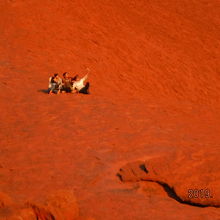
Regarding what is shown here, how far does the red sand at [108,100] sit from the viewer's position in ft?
18.4

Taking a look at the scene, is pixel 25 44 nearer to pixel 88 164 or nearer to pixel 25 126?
pixel 25 126

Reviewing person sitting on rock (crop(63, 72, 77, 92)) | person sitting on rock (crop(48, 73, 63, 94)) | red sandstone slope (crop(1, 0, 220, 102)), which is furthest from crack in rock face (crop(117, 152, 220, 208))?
red sandstone slope (crop(1, 0, 220, 102))

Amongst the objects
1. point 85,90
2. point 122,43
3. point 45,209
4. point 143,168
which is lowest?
point 45,209

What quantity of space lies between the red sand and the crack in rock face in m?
0.05

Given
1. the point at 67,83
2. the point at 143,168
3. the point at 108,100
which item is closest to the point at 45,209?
the point at 143,168

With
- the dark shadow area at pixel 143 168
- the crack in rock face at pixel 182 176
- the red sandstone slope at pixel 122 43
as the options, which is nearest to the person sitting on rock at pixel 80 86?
the red sandstone slope at pixel 122 43

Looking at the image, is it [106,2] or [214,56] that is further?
[106,2]

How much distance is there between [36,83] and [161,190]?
612cm

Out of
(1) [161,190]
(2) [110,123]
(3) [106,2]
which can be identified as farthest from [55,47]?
(1) [161,190]

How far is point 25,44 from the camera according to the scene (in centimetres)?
1412

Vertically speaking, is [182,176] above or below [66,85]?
below

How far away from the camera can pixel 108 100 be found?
10023 mm

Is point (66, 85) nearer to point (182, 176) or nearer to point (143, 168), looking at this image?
point (143, 168)

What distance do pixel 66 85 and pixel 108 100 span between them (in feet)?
3.41
